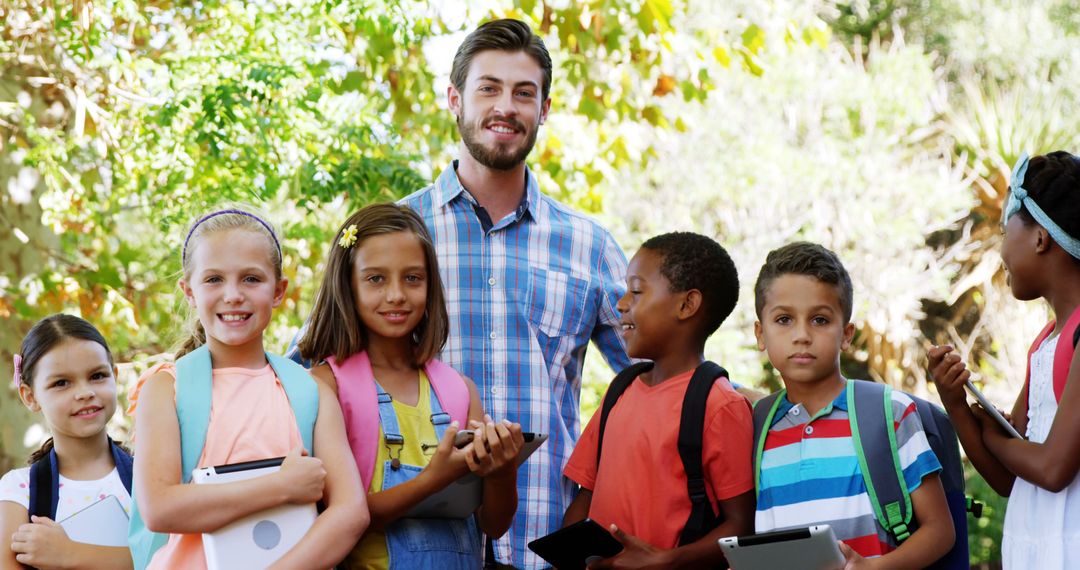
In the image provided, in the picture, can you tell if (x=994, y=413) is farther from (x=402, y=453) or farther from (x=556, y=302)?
(x=402, y=453)

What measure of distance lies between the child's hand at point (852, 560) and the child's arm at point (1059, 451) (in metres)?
0.50

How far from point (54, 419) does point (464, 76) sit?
5.45 ft

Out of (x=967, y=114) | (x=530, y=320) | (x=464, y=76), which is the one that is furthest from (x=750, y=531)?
(x=967, y=114)

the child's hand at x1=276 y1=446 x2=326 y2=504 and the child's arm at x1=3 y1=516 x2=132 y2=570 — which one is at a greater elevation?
the child's hand at x1=276 y1=446 x2=326 y2=504

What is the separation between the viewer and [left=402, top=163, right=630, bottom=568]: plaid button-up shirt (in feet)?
12.2

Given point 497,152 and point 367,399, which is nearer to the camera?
point 367,399

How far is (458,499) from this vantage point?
317 centimetres

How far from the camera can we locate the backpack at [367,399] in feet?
10.4

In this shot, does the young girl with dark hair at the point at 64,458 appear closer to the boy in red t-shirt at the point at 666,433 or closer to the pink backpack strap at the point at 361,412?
the pink backpack strap at the point at 361,412

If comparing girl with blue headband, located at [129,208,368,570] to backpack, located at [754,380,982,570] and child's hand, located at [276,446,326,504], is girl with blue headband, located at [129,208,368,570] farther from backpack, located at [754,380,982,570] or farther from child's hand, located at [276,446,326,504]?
backpack, located at [754,380,982,570]

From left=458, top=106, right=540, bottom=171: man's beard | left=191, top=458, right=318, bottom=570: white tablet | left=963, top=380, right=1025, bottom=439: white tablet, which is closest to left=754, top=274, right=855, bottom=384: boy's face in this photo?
left=963, top=380, right=1025, bottom=439: white tablet

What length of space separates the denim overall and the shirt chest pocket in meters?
0.65

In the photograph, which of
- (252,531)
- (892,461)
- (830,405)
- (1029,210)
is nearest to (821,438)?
(830,405)

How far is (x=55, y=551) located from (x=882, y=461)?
2196mm
